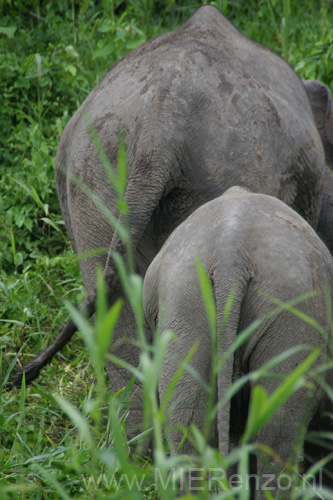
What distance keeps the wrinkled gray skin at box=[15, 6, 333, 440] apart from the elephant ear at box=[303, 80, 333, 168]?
531 mm

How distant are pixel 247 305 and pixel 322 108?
1885mm

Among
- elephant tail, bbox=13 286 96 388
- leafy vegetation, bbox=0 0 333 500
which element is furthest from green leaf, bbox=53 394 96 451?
elephant tail, bbox=13 286 96 388

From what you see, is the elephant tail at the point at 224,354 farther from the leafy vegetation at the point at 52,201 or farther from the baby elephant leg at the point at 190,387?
the leafy vegetation at the point at 52,201

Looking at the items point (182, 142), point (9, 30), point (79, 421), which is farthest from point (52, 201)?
point (79, 421)

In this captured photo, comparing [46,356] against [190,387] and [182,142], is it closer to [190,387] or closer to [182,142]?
[182,142]

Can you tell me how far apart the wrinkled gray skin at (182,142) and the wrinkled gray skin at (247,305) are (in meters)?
0.58

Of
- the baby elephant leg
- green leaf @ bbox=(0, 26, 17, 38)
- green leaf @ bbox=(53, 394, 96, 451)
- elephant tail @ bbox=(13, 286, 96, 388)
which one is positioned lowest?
elephant tail @ bbox=(13, 286, 96, 388)

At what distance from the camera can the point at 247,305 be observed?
2297 mm

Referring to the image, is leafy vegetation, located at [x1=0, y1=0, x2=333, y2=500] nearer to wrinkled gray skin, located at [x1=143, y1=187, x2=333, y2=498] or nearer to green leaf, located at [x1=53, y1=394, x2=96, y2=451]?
green leaf, located at [x1=53, y1=394, x2=96, y2=451]

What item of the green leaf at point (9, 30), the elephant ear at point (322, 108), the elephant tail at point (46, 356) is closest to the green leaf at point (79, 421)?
the elephant tail at point (46, 356)

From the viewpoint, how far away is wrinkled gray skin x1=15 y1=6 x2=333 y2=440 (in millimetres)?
A: 2936

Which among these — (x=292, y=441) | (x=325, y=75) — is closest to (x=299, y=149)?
(x=292, y=441)

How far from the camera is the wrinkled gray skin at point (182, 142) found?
2.94 meters

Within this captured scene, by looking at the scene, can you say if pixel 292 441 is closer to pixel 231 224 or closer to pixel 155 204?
pixel 231 224
